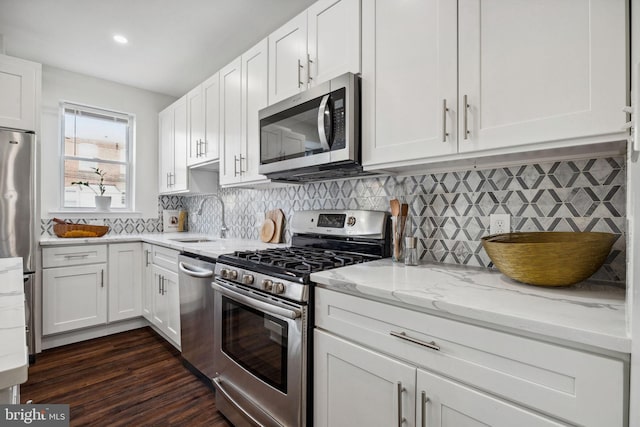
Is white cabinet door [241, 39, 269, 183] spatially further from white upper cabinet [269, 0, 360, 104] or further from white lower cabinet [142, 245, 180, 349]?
white lower cabinet [142, 245, 180, 349]

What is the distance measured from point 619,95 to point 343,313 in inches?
44.1

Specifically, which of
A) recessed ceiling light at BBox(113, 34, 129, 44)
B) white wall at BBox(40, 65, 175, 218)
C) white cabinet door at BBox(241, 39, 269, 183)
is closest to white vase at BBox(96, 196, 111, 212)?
white wall at BBox(40, 65, 175, 218)

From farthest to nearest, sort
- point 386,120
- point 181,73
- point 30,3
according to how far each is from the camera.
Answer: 1. point 181,73
2. point 30,3
3. point 386,120

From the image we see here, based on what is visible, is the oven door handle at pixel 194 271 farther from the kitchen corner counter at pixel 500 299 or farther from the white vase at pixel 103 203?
the white vase at pixel 103 203

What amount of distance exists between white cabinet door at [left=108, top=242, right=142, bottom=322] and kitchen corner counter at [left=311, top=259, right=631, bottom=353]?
8.48 ft

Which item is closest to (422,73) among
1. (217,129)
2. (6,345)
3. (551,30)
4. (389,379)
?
(551,30)

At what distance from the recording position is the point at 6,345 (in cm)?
56

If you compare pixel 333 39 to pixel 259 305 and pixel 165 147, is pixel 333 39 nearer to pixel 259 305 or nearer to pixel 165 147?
pixel 259 305

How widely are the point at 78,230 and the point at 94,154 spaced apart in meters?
0.96

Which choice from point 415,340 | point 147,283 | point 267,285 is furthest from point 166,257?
point 415,340

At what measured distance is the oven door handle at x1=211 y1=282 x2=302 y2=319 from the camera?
1.33 meters

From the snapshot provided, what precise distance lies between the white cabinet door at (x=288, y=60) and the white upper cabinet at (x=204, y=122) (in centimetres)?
82

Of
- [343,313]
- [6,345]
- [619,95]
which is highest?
[619,95]

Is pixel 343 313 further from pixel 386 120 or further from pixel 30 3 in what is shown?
pixel 30 3
